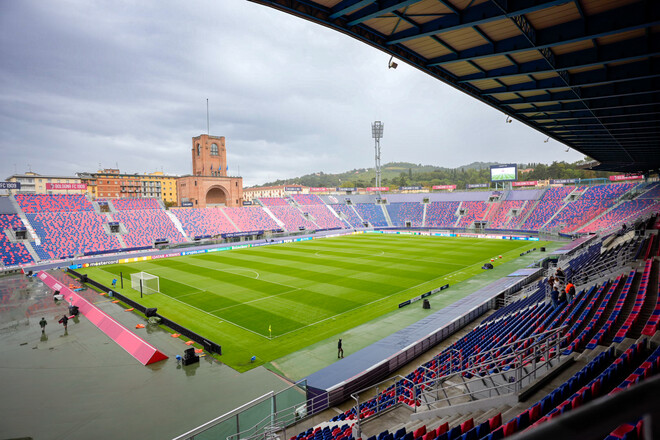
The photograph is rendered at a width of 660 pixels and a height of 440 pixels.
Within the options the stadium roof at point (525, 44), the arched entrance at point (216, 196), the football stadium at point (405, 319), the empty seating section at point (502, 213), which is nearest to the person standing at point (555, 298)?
the football stadium at point (405, 319)

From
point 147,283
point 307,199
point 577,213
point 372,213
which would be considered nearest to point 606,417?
point 147,283

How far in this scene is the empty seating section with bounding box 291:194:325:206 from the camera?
93000mm

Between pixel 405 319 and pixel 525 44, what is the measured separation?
17.5 meters

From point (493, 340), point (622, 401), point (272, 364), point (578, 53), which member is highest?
point (578, 53)

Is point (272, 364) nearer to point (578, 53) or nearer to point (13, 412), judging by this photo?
point (13, 412)

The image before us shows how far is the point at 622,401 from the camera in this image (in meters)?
1.11

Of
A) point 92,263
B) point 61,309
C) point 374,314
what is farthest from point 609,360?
point 92,263

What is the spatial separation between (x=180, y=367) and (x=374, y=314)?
41.3 ft

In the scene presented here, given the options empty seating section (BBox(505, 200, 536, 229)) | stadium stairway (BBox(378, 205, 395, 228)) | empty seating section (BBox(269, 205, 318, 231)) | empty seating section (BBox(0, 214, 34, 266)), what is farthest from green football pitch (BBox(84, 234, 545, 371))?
stadium stairway (BBox(378, 205, 395, 228))

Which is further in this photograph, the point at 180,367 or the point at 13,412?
the point at 180,367

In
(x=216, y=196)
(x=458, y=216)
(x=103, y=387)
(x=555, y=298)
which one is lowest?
(x=103, y=387)

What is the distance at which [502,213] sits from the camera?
77.4 meters

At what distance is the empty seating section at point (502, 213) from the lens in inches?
2958

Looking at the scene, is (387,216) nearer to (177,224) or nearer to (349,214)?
(349,214)
